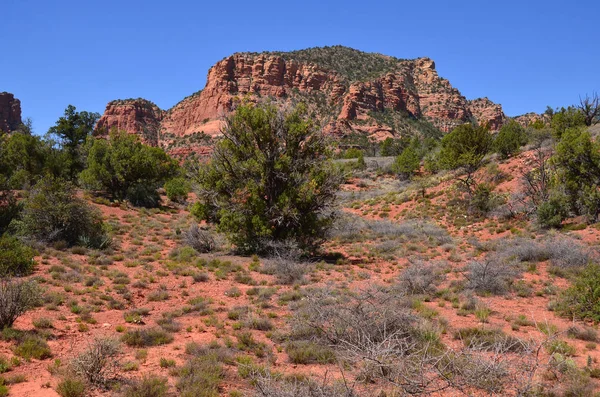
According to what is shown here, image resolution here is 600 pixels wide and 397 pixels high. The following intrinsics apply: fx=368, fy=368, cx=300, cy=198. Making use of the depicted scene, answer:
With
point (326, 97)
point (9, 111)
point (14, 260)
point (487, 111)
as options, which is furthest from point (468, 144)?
point (9, 111)

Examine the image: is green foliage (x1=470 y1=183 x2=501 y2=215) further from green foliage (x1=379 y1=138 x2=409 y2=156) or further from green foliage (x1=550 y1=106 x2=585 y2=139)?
green foliage (x1=379 y1=138 x2=409 y2=156)

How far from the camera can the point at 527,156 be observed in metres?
28.8

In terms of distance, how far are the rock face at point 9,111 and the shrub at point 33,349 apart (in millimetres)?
149518

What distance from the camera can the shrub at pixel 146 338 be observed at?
6703 millimetres

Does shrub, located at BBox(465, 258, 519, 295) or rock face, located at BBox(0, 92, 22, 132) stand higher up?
rock face, located at BBox(0, 92, 22, 132)

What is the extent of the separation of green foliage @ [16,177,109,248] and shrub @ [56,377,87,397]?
11.3 metres

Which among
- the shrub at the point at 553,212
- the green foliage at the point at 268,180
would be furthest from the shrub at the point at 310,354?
the shrub at the point at 553,212

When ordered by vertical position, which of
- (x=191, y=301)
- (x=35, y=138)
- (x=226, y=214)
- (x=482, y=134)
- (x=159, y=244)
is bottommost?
(x=191, y=301)

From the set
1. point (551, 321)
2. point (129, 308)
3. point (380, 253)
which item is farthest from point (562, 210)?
point (129, 308)

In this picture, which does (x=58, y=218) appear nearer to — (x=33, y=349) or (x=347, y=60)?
(x=33, y=349)

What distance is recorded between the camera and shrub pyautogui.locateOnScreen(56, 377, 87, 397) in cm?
468

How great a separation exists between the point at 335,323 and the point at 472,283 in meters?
6.13

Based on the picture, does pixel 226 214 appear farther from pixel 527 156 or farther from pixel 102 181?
pixel 527 156

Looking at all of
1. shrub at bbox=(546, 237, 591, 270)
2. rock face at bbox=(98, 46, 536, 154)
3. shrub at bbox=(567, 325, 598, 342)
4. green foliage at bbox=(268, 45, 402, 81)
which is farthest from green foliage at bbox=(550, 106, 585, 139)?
green foliage at bbox=(268, 45, 402, 81)
